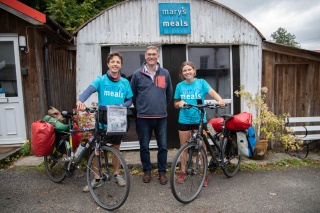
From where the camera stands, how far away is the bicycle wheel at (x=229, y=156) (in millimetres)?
4055

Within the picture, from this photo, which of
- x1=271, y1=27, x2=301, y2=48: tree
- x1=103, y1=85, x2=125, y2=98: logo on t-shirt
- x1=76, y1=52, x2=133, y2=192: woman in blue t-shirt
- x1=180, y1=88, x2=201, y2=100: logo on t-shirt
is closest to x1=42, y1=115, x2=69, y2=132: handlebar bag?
x1=76, y1=52, x2=133, y2=192: woman in blue t-shirt

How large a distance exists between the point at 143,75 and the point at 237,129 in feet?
6.05

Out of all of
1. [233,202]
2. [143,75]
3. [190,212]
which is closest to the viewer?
[190,212]

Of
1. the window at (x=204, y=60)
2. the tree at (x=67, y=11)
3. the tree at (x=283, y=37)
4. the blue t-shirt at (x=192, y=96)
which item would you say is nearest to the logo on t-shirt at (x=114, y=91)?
the blue t-shirt at (x=192, y=96)

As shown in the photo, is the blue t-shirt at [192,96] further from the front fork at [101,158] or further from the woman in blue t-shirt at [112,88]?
the front fork at [101,158]

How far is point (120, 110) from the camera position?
3244mm

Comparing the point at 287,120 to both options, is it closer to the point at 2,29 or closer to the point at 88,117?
the point at 88,117

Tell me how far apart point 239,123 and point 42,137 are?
316cm

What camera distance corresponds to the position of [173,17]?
536cm

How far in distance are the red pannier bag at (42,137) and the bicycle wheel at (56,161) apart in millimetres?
234

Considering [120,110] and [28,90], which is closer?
[120,110]

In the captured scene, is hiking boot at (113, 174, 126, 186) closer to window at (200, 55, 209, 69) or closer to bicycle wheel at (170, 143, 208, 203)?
bicycle wheel at (170, 143, 208, 203)

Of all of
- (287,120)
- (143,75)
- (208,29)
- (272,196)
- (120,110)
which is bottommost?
(272,196)

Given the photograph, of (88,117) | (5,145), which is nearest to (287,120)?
(88,117)
